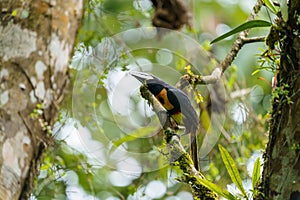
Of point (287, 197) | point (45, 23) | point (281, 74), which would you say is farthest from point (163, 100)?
point (45, 23)

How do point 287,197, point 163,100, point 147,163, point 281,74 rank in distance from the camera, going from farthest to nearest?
point 147,163
point 163,100
point 281,74
point 287,197

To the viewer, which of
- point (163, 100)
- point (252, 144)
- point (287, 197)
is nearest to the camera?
point (287, 197)

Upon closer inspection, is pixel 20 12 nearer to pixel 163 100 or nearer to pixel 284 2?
pixel 163 100

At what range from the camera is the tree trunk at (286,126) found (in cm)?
109

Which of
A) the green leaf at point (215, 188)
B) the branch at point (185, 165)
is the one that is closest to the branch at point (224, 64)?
the branch at point (185, 165)

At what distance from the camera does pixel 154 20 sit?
3.49 metres

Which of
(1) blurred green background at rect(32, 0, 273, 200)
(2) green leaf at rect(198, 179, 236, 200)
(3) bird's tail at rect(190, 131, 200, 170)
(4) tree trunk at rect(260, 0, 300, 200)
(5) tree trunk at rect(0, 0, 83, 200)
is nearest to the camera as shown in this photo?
(4) tree trunk at rect(260, 0, 300, 200)

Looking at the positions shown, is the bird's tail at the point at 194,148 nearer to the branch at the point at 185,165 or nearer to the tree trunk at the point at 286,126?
the branch at the point at 185,165

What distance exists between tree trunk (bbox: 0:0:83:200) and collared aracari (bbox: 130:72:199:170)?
0.64 meters

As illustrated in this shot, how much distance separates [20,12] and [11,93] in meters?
0.32

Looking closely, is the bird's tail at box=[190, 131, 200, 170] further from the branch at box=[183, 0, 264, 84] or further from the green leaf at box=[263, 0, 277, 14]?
the green leaf at box=[263, 0, 277, 14]

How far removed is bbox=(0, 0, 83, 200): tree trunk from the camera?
75.9 inches

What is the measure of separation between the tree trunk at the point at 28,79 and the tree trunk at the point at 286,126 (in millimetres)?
981

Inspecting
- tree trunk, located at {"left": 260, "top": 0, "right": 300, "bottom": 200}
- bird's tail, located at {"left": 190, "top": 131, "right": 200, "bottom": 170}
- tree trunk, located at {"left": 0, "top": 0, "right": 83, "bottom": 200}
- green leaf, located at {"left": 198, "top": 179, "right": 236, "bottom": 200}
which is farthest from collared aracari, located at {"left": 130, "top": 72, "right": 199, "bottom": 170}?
tree trunk, located at {"left": 0, "top": 0, "right": 83, "bottom": 200}
